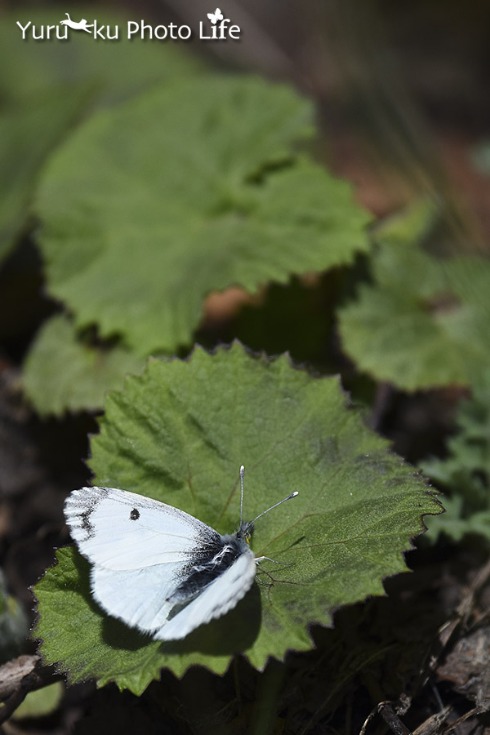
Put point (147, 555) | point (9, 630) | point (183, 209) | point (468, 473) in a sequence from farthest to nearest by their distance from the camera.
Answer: point (183, 209) → point (468, 473) → point (9, 630) → point (147, 555)

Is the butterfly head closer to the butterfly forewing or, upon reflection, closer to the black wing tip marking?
the butterfly forewing

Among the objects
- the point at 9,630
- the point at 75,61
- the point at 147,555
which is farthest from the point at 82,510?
the point at 75,61

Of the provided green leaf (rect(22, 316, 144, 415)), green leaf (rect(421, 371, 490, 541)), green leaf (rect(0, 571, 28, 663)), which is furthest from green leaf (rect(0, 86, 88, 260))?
green leaf (rect(421, 371, 490, 541))

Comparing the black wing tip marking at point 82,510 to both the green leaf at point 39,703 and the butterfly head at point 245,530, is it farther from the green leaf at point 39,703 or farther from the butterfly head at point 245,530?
the green leaf at point 39,703

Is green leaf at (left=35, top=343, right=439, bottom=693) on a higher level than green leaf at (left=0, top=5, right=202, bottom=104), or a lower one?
lower

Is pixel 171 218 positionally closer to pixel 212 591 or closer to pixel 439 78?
pixel 212 591

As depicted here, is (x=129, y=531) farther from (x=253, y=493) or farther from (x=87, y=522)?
(x=253, y=493)
